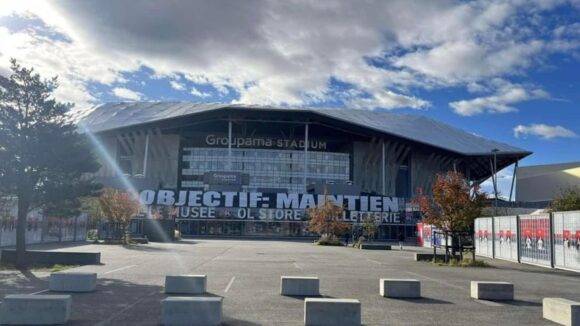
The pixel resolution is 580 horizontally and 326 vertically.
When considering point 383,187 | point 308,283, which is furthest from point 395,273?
point 383,187

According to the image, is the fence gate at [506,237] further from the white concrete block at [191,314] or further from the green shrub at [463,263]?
the white concrete block at [191,314]

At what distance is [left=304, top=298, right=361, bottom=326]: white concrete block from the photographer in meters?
9.52

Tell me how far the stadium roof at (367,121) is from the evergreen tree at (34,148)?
203 ft

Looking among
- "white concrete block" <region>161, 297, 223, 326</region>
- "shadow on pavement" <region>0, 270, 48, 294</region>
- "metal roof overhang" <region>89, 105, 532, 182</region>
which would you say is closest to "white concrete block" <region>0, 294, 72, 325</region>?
"white concrete block" <region>161, 297, 223, 326</region>

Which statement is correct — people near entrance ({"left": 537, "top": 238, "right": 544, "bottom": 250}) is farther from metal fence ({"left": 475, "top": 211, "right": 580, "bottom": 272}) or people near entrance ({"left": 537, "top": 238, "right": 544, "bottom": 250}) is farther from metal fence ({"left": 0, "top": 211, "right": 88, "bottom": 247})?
metal fence ({"left": 0, "top": 211, "right": 88, "bottom": 247})

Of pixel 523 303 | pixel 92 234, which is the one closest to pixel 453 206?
pixel 523 303

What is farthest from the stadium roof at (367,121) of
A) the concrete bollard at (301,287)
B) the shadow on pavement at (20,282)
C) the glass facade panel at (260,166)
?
the concrete bollard at (301,287)

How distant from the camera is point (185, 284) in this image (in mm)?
13641

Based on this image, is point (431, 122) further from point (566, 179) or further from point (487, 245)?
point (487, 245)

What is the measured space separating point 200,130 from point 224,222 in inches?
843

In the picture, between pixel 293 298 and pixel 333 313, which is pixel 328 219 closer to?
pixel 293 298

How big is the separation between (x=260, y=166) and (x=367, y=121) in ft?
69.7

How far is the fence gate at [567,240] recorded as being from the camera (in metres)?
22.2

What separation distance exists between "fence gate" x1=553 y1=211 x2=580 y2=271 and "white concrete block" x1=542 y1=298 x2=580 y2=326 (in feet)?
41.9
